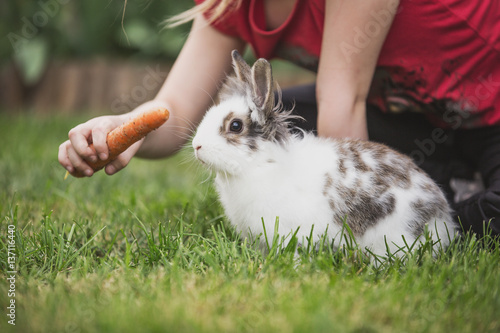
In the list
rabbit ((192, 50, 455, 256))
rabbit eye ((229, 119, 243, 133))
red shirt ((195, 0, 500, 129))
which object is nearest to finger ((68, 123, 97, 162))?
rabbit ((192, 50, 455, 256))

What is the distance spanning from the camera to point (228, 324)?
120 centimetres

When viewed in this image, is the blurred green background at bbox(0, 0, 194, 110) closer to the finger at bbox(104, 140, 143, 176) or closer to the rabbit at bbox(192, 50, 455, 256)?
the finger at bbox(104, 140, 143, 176)

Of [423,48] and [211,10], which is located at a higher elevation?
[211,10]

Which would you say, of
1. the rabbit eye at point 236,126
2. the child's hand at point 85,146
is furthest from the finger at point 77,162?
the rabbit eye at point 236,126

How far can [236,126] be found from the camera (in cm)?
171

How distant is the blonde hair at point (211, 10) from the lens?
2.04m

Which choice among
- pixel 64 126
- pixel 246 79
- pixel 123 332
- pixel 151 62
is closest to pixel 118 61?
pixel 151 62

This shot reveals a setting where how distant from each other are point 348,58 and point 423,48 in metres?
0.40

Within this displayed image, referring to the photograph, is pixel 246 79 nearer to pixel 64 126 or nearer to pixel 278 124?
pixel 278 124

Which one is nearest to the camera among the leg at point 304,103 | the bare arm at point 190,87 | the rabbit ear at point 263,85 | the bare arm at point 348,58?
the rabbit ear at point 263,85

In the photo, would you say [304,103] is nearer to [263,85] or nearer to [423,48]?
[423,48]

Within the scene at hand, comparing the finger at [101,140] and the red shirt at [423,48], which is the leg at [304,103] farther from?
the finger at [101,140]

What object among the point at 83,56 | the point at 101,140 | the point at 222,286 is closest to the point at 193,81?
the point at 101,140

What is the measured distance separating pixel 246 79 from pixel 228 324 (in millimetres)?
889
